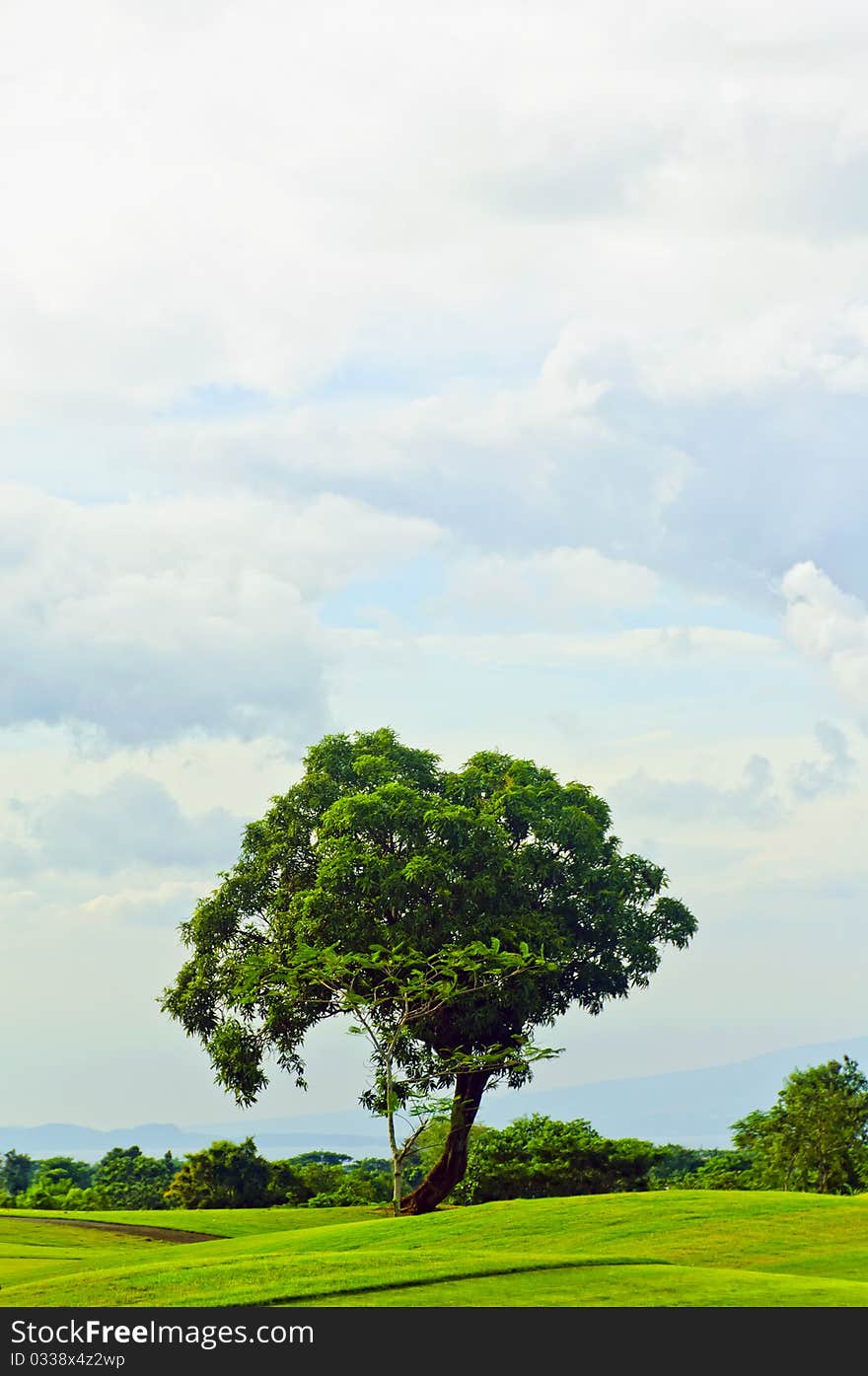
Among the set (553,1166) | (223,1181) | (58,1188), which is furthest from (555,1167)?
(58,1188)

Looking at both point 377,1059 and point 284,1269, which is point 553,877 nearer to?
point 377,1059

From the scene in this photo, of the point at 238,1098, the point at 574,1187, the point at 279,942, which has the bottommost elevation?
the point at 574,1187

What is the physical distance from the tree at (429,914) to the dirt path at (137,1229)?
11.7 feet

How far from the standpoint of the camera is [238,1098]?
1415 inches

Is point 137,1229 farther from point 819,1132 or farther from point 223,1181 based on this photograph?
point 819,1132

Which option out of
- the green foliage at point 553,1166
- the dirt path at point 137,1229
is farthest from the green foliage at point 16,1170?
the green foliage at point 553,1166

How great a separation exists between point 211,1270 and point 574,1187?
20.1 m

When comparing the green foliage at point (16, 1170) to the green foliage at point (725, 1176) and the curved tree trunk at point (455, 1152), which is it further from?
the curved tree trunk at point (455, 1152)

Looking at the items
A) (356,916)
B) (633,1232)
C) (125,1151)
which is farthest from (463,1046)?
(125,1151)

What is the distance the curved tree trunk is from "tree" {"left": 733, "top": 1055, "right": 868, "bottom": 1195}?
11.4 meters

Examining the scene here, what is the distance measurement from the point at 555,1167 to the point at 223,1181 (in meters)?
12.9
